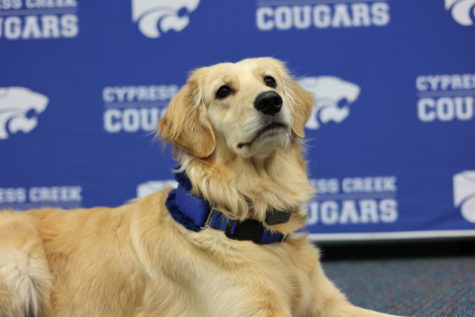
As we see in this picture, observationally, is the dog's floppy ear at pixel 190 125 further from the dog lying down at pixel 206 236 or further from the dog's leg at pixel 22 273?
the dog's leg at pixel 22 273

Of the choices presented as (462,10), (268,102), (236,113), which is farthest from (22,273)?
(462,10)

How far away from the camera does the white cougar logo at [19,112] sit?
421cm

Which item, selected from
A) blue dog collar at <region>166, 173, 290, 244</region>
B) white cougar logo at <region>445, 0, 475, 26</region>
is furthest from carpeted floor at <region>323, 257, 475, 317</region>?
white cougar logo at <region>445, 0, 475, 26</region>

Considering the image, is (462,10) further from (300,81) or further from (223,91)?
(223,91)

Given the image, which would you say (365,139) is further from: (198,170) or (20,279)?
(20,279)

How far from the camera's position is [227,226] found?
2.21m

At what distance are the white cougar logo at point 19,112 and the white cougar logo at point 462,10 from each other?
9.13ft

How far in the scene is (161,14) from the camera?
4.18 metres

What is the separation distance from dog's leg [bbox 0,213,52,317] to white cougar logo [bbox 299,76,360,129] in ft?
7.28

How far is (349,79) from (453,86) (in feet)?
2.26

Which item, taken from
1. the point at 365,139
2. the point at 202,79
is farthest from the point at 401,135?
the point at 202,79

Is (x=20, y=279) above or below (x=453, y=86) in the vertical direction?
below

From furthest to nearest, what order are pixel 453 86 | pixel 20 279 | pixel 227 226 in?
pixel 453 86 → pixel 20 279 → pixel 227 226

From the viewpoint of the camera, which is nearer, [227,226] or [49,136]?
[227,226]
